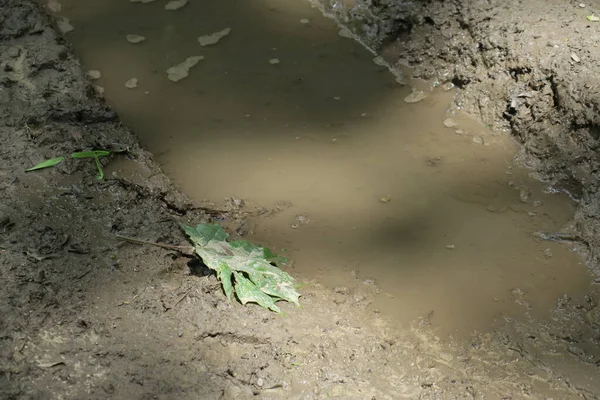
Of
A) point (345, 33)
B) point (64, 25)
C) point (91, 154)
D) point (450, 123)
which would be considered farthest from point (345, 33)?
point (91, 154)

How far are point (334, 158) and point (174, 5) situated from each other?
4.88 ft

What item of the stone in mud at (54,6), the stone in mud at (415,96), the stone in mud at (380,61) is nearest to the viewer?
the stone in mud at (415,96)

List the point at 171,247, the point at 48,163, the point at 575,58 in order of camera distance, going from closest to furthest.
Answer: the point at 171,247 → the point at 48,163 → the point at 575,58

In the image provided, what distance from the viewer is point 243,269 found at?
221 cm

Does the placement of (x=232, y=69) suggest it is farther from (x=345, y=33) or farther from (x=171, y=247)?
(x=171, y=247)

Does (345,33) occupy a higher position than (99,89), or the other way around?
(345,33)

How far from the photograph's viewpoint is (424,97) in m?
3.35

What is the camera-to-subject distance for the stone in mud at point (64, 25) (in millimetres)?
3553

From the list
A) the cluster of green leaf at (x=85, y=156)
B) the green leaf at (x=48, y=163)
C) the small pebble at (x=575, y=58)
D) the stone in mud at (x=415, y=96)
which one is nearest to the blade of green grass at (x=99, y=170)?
the cluster of green leaf at (x=85, y=156)


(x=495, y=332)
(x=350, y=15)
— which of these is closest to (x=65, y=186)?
(x=495, y=332)

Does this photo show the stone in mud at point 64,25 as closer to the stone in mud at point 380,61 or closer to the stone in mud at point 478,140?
the stone in mud at point 380,61

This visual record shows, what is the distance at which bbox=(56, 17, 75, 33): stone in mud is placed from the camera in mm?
3553

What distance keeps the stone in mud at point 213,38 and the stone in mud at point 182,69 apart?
138 mm

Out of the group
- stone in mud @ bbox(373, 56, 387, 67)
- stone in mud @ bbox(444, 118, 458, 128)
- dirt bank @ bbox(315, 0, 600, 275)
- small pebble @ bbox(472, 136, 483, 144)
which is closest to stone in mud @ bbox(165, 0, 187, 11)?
dirt bank @ bbox(315, 0, 600, 275)
